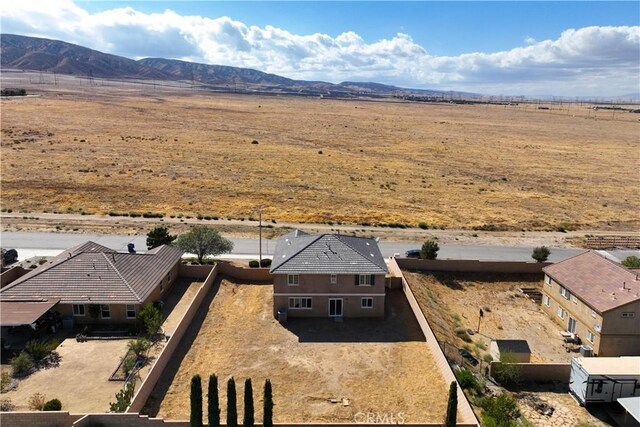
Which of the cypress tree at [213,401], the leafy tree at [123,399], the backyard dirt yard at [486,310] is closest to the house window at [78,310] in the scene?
the leafy tree at [123,399]

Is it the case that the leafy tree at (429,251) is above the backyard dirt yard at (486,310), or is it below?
above

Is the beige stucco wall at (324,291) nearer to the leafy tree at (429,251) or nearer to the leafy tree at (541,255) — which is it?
the leafy tree at (429,251)

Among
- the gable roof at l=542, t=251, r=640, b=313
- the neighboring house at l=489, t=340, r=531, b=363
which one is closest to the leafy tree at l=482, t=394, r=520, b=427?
A: the neighboring house at l=489, t=340, r=531, b=363

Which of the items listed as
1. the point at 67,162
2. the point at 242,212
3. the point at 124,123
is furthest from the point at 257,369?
the point at 124,123

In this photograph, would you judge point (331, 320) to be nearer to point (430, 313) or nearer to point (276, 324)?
point (276, 324)

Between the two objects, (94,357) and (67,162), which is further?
(67,162)
